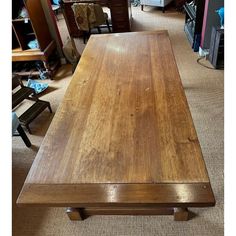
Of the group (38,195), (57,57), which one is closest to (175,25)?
(57,57)

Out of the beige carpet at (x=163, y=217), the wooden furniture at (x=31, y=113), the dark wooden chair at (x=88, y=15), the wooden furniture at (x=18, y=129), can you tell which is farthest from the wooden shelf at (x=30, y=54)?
the wooden furniture at (x=18, y=129)

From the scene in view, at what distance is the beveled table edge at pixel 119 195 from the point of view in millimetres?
814

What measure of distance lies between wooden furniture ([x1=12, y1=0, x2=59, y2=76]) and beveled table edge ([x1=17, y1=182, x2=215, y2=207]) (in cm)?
215

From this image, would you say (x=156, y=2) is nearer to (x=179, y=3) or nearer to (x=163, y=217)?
(x=179, y=3)

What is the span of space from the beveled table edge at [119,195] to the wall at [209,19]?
254 centimetres

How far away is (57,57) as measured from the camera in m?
3.15

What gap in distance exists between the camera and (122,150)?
3.27ft

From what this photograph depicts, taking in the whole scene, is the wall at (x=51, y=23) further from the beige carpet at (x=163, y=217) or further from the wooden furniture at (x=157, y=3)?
the wooden furniture at (x=157, y=3)

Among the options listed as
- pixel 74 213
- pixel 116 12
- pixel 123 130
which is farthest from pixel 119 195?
pixel 116 12

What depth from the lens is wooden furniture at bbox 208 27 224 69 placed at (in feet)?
8.06

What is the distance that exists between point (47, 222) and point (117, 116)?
0.87 metres

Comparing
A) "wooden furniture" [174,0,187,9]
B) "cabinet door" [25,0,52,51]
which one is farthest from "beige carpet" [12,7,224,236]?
"wooden furniture" [174,0,187,9]

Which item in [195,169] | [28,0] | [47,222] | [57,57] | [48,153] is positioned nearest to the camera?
[195,169]
